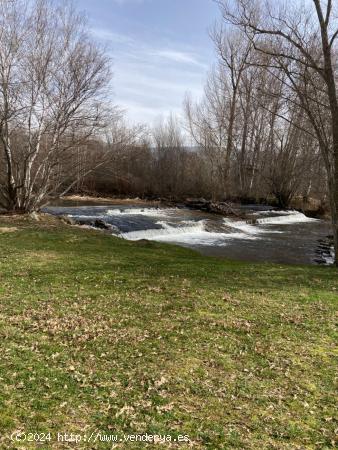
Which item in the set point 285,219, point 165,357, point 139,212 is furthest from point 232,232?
point 165,357

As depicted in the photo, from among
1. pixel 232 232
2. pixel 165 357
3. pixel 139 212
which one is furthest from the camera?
pixel 139 212

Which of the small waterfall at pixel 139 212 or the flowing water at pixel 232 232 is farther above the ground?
the small waterfall at pixel 139 212

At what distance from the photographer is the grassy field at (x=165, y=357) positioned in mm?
3096

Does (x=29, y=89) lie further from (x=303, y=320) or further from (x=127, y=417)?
(x=127, y=417)

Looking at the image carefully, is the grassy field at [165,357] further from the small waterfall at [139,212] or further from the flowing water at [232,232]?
the small waterfall at [139,212]

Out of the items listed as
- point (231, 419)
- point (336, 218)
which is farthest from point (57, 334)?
point (336, 218)

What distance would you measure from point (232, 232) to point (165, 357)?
50.9 ft

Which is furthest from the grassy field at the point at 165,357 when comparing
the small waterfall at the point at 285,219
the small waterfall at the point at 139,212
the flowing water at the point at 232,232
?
the small waterfall at the point at 285,219

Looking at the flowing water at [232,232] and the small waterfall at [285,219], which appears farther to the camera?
the small waterfall at [285,219]

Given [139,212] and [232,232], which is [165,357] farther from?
[139,212]

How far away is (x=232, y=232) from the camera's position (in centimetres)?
1941

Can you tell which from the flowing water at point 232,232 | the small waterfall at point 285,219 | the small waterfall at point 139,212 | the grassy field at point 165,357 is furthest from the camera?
the small waterfall at point 285,219

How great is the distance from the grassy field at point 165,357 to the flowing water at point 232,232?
24.3 ft

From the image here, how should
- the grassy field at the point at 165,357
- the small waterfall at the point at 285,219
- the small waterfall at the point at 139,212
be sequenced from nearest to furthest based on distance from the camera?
the grassy field at the point at 165,357 < the small waterfall at the point at 139,212 < the small waterfall at the point at 285,219
